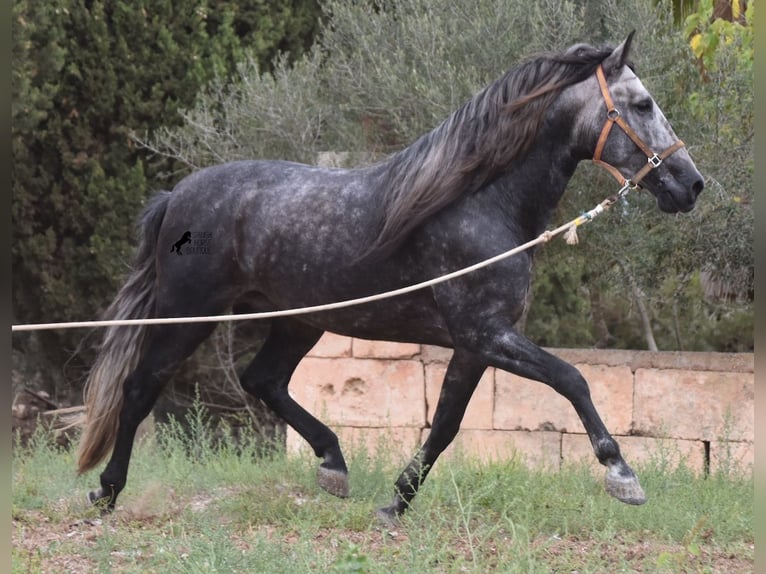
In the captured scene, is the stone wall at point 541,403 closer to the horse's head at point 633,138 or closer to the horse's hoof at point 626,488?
the horse's hoof at point 626,488

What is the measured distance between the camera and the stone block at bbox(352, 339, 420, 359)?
7895 mm

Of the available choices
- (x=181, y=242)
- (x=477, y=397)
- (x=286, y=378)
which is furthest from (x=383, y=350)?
(x=181, y=242)

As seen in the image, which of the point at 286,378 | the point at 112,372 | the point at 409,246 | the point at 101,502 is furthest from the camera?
the point at 286,378

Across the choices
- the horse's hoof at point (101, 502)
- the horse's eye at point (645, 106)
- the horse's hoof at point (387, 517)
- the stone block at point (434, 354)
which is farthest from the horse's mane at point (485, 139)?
the stone block at point (434, 354)

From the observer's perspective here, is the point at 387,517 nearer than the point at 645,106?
No

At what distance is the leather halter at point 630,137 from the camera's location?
4750mm

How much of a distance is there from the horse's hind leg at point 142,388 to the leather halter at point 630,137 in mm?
2311

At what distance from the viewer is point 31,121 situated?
8.83m

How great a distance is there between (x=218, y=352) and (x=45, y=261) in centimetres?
165

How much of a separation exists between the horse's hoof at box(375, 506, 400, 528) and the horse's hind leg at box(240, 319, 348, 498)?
57 centimetres

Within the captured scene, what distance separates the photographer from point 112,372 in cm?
591

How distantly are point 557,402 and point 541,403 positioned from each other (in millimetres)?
115

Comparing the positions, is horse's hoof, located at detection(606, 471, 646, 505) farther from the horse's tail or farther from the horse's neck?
the horse's tail

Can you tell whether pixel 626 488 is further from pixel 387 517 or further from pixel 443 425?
pixel 387 517
